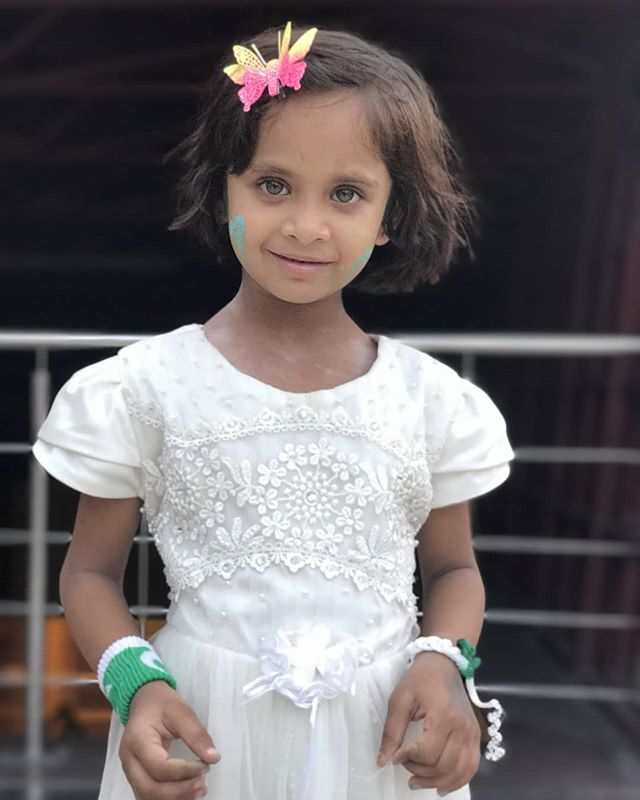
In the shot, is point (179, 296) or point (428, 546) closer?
point (428, 546)

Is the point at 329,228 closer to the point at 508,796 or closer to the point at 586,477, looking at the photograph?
the point at 508,796

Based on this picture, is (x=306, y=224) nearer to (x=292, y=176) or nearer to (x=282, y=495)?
(x=292, y=176)

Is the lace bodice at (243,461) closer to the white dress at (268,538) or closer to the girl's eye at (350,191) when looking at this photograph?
the white dress at (268,538)

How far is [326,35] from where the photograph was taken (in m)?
0.84

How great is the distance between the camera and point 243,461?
82 cm

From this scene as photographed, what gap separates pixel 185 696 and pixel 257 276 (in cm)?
29

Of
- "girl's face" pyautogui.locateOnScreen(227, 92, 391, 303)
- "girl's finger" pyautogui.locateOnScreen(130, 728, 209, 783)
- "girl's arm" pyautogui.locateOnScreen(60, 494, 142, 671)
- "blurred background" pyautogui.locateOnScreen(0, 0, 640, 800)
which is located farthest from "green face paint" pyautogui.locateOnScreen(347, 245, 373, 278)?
"blurred background" pyautogui.locateOnScreen(0, 0, 640, 800)

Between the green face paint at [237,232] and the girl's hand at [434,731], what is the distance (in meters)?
0.31

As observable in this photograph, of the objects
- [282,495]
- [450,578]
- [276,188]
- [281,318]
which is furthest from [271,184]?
[450,578]

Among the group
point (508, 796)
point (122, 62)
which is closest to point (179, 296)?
point (122, 62)

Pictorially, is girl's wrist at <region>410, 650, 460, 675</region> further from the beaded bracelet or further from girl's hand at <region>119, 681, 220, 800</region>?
girl's hand at <region>119, 681, 220, 800</region>

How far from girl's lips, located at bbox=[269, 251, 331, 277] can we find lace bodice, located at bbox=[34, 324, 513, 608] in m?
0.08

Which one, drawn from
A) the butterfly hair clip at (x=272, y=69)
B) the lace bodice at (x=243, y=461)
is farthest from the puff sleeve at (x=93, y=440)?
the butterfly hair clip at (x=272, y=69)

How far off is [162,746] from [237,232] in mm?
339
